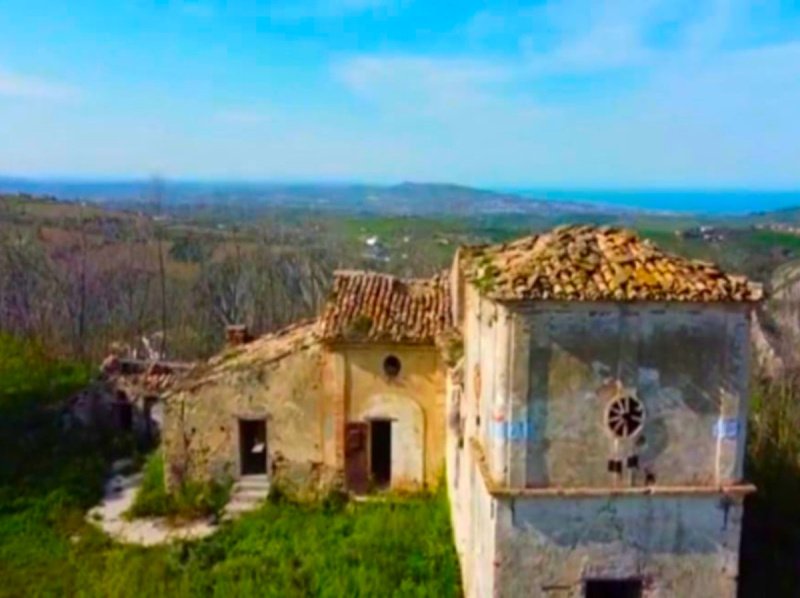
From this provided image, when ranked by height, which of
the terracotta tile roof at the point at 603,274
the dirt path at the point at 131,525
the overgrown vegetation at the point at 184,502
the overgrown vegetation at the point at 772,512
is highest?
the terracotta tile roof at the point at 603,274

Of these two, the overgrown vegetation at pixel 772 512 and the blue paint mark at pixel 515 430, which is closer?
the blue paint mark at pixel 515 430

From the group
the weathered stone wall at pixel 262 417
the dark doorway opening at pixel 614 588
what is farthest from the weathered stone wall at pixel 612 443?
the weathered stone wall at pixel 262 417

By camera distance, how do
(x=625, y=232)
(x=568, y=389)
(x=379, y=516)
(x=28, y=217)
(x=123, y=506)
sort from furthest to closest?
(x=28, y=217)
(x=123, y=506)
(x=379, y=516)
(x=625, y=232)
(x=568, y=389)

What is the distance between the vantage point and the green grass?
16422 millimetres

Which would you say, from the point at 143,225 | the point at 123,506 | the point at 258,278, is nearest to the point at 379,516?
the point at 123,506

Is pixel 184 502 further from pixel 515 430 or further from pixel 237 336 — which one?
pixel 515 430

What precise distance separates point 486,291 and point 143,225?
→ 81687mm

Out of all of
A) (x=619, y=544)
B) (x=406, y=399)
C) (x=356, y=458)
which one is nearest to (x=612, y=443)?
(x=619, y=544)

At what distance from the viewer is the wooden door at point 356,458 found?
2028 centimetres

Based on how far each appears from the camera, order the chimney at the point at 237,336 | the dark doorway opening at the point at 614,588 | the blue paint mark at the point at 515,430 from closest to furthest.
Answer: the blue paint mark at the point at 515,430 < the dark doorway opening at the point at 614,588 < the chimney at the point at 237,336

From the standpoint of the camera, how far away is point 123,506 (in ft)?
70.8

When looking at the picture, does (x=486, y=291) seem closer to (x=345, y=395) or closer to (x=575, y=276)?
(x=575, y=276)

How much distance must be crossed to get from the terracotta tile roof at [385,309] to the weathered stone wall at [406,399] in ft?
1.01

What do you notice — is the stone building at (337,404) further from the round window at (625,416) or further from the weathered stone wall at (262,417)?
the round window at (625,416)
